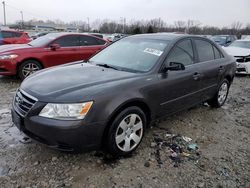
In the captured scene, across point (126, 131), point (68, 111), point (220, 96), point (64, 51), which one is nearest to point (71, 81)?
point (68, 111)

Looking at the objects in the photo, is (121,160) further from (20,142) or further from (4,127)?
(4,127)

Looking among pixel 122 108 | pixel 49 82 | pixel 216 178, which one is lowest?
pixel 216 178

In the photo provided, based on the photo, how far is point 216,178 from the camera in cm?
296

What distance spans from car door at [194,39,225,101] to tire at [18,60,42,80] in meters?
4.68

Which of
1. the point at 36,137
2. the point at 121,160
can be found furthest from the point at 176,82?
the point at 36,137

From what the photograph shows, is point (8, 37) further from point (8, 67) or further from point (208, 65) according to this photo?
point (208, 65)

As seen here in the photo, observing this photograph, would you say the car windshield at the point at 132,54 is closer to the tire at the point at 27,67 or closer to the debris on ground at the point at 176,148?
the debris on ground at the point at 176,148

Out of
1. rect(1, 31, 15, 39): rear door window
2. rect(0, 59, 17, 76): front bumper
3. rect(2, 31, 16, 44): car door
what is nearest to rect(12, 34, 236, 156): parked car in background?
rect(0, 59, 17, 76): front bumper

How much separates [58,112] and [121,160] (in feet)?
3.57

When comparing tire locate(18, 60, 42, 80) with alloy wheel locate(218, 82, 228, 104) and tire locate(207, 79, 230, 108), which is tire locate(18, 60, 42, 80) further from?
alloy wheel locate(218, 82, 228, 104)

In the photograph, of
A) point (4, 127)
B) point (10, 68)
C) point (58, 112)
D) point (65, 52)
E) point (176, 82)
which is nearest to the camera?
point (58, 112)

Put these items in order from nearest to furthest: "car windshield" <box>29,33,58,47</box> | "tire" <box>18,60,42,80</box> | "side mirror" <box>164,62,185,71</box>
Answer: "side mirror" <box>164,62,185,71</box> < "tire" <box>18,60,42,80</box> < "car windshield" <box>29,33,58,47</box>

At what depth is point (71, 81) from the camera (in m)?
3.10

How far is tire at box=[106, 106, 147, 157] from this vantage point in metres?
2.97
